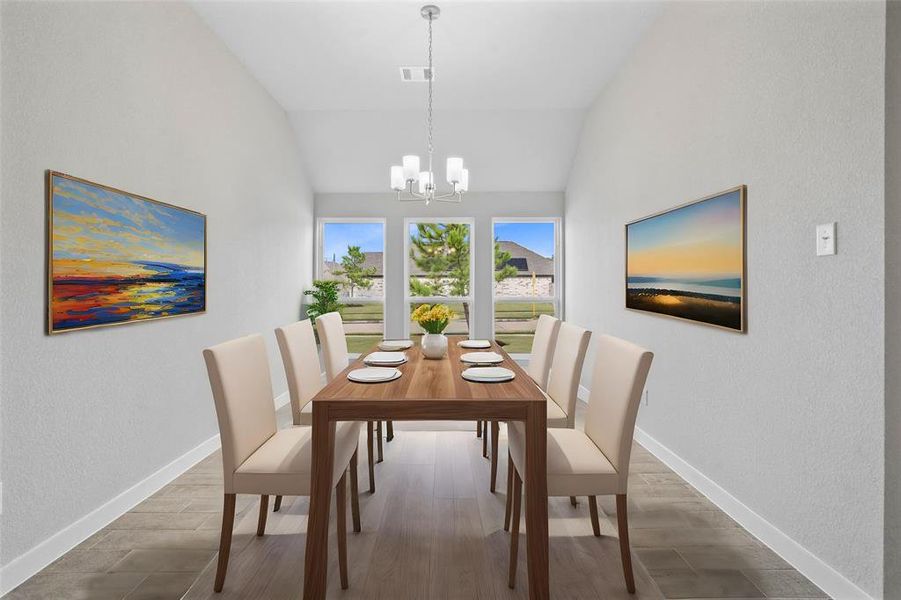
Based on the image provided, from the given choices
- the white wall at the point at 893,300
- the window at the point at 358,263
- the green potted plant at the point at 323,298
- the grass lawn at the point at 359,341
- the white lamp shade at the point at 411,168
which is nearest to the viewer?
the white wall at the point at 893,300

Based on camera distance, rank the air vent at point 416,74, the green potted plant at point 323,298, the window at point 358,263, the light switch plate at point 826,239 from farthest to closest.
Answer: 1. the window at point 358,263
2. the green potted plant at point 323,298
3. the air vent at point 416,74
4. the light switch plate at point 826,239

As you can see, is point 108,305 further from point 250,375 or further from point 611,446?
point 611,446

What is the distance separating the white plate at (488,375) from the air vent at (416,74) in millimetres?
2463

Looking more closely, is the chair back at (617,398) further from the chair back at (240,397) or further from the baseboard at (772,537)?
the chair back at (240,397)

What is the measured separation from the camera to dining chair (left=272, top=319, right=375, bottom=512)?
225 centimetres

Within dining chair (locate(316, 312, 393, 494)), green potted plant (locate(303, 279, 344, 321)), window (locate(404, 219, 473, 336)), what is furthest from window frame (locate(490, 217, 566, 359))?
dining chair (locate(316, 312, 393, 494))

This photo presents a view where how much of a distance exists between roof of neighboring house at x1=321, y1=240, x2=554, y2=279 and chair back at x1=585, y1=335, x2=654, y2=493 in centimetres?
354

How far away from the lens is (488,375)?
1929 mm

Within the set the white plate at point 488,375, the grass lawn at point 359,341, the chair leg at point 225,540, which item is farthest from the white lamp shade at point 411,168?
the grass lawn at point 359,341

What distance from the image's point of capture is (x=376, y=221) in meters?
5.33

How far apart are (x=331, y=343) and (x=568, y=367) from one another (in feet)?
4.99

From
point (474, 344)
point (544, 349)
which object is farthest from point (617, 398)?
point (474, 344)

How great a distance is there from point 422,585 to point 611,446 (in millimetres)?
900

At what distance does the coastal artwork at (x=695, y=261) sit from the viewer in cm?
216
